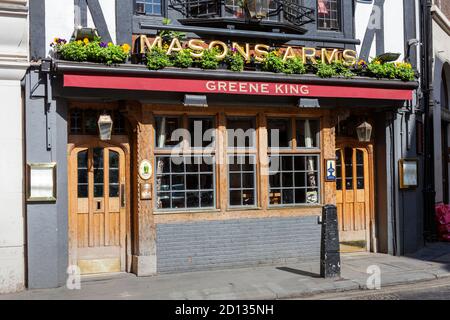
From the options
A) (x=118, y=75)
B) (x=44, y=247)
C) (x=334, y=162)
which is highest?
(x=118, y=75)

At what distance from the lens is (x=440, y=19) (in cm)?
1273

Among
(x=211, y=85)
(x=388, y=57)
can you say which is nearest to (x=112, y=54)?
(x=211, y=85)

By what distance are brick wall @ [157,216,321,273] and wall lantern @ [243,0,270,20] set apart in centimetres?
378

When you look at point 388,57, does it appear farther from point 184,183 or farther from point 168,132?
point 184,183

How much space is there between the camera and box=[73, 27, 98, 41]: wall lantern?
811 cm

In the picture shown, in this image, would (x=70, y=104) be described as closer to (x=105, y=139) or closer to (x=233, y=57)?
(x=105, y=139)

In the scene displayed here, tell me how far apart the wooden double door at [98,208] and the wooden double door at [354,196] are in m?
4.48

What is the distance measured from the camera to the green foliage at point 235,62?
29.1ft

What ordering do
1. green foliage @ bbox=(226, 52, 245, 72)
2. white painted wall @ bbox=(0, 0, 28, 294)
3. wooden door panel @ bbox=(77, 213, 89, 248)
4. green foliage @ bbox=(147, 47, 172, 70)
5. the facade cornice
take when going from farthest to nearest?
the facade cornice → green foliage @ bbox=(226, 52, 245, 72) → wooden door panel @ bbox=(77, 213, 89, 248) → green foliage @ bbox=(147, 47, 172, 70) → white painted wall @ bbox=(0, 0, 28, 294)

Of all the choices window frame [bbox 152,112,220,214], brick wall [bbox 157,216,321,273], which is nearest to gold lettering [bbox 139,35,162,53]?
window frame [bbox 152,112,220,214]

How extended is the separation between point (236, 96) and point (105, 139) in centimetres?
246

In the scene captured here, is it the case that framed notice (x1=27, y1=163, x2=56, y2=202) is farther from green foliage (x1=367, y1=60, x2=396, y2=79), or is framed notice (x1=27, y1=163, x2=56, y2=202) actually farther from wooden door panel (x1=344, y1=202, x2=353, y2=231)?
green foliage (x1=367, y1=60, x2=396, y2=79)
